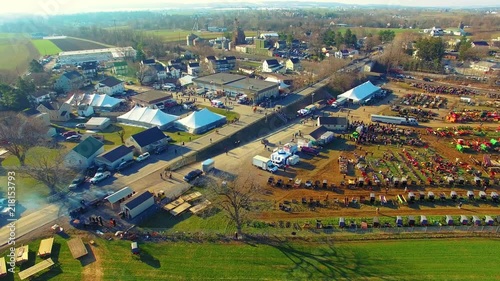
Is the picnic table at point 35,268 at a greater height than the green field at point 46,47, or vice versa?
the green field at point 46,47

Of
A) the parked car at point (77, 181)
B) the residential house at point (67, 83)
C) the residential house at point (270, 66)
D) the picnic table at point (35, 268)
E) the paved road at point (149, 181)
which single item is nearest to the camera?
the picnic table at point (35, 268)

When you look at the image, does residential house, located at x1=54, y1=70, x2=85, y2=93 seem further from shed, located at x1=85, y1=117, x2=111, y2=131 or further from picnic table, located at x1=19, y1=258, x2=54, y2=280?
picnic table, located at x1=19, y1=258, x2=54, y2=280

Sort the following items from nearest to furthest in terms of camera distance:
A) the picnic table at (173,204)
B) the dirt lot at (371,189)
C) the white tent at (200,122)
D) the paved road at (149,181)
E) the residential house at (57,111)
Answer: the paved road at (149,181) < the dirt lot at (371,189) < the picnic table at (173,204) < the white tent at (200,122) < the residential house at (57,111)

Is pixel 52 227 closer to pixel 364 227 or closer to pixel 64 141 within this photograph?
pixel 64 141

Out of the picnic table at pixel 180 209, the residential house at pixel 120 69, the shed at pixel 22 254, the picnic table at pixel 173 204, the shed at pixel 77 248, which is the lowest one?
the shed at pixel 77 248

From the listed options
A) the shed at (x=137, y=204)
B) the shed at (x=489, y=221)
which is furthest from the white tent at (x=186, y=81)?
the shed at (x=489, y=221)

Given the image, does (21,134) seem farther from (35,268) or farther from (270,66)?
(270,66)

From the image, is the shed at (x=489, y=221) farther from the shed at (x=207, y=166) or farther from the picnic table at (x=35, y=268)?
the picnic table at (x=35, y=268)
